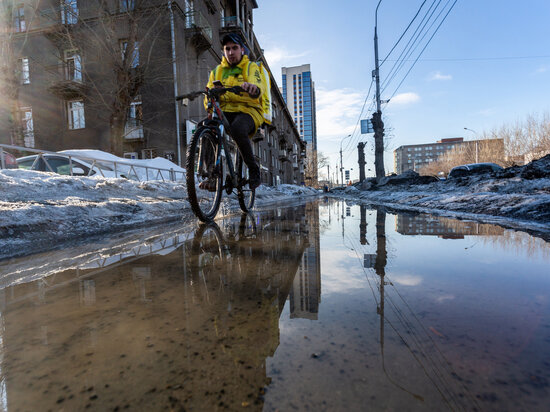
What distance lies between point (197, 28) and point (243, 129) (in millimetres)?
15312

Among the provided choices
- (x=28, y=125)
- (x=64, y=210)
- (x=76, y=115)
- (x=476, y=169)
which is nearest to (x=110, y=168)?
(x=64, y=210)

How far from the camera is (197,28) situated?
15.0 m

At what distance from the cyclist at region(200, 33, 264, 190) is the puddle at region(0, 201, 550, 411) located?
2174 mm

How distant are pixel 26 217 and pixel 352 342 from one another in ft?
9.11

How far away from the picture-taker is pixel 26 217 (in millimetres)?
2246

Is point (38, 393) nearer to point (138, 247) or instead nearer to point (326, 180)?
point (138, 247)

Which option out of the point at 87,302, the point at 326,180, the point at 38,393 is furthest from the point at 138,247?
the point at 326,180

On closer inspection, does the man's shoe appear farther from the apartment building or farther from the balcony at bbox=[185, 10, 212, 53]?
the balcony at bbox=[185, 10, 212, 53]

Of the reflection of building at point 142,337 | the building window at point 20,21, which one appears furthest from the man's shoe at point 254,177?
the building window at point 20,21

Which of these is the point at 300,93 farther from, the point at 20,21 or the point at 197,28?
the point at 20,21

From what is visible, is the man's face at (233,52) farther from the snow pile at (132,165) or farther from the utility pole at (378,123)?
the utility pole at (378,123)

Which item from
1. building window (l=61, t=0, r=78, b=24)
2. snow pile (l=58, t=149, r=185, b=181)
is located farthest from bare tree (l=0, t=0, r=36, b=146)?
snow pile (l=58, t=149, r=185, b=181)

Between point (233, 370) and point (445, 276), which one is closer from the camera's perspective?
point (233, 370)

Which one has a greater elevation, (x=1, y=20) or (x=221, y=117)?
(x=1, y=20)
